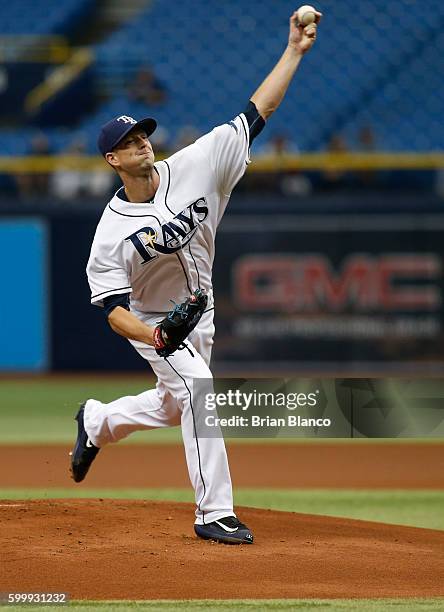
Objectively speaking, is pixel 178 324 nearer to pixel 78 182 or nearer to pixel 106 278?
pixel 106 278

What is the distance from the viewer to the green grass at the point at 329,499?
5.91 metres

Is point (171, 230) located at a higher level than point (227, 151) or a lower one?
lower

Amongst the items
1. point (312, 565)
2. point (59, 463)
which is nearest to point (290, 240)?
point (59, 463)

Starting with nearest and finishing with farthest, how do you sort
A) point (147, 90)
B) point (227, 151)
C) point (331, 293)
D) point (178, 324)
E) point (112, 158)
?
1. point (178, 324)
2. point (112, 158)
3. point (227, 151)
4. point (331, 293)
5. point (147, 90)

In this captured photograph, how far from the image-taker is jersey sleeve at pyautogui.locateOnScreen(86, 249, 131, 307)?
15.3ft

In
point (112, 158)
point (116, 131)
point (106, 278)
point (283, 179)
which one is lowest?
point (106, 278)

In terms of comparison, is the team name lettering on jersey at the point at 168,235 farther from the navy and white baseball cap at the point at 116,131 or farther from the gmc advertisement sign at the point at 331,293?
the gmc advertisement sign at the point at 331,293

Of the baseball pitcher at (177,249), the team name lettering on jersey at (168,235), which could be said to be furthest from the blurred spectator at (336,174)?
the team name lettering on jersey at (168,235)

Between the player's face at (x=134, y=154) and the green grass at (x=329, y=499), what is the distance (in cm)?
224

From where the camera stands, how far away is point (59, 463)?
780 cm

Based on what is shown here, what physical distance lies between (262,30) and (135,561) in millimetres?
12742

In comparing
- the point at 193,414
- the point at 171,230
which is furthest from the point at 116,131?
the point at 193,414

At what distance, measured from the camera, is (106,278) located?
15.4ft

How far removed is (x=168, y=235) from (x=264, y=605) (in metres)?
1.68
